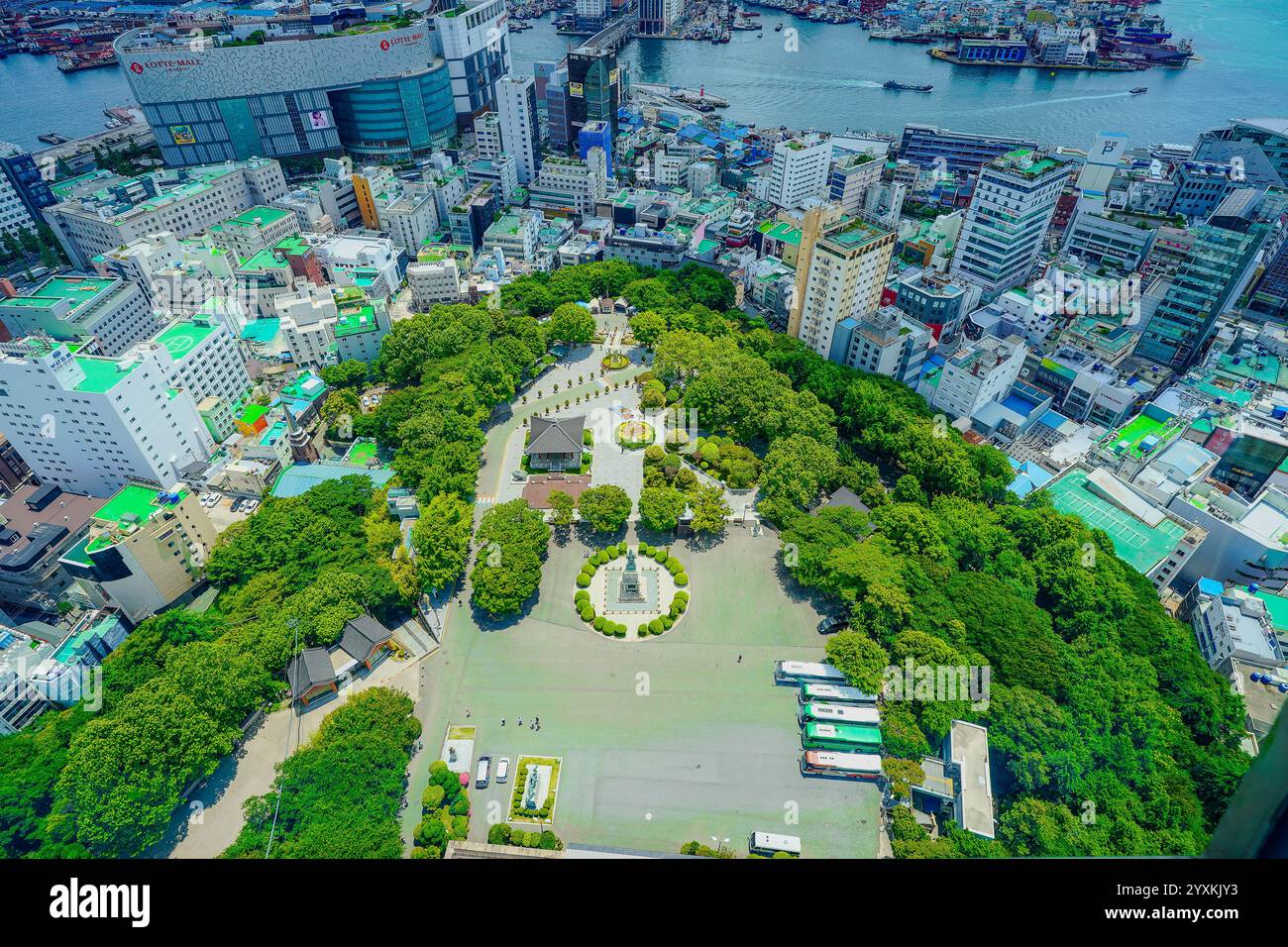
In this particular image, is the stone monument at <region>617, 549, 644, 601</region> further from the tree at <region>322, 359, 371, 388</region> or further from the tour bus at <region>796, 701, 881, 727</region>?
the tree at <region>322, 359, 371, 388</region>

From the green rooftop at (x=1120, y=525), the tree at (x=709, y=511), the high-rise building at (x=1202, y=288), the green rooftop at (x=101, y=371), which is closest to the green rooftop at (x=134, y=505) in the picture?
the green rooftop at (x=101, y=371)

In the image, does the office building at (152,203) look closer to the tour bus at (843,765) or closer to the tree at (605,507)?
the tree at (605,507)

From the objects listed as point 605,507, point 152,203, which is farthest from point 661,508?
point 152,203

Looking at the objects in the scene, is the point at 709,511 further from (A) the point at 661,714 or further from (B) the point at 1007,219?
(B) the point at 1007,219

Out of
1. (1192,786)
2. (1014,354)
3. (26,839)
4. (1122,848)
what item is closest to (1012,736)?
(1122,848)
